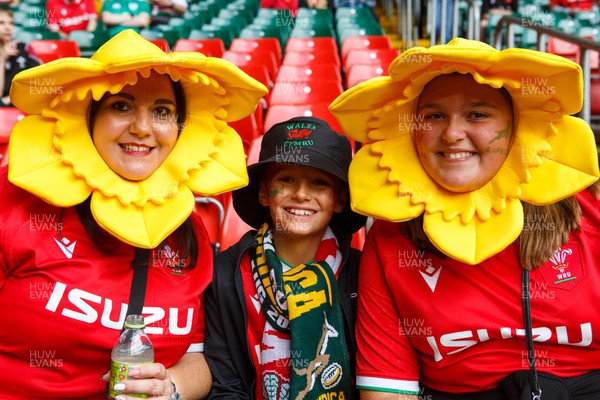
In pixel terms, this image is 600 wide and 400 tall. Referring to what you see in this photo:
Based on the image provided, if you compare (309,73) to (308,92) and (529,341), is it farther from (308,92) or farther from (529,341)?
(529,341)

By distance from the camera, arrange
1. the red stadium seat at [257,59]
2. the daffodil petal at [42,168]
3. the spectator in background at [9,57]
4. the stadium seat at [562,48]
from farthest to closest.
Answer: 1. the stadium seat at [562,48]
2. the red stadium seat at [257,59]
3. the spectator in background at [9,57]
4. the daffodil petal at [42,168]

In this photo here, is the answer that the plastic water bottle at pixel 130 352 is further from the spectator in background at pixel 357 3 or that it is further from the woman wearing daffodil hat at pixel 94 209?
the spectator in background at pixel 357 3

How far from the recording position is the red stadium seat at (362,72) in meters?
5.02

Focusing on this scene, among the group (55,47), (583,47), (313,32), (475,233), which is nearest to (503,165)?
(475,233)

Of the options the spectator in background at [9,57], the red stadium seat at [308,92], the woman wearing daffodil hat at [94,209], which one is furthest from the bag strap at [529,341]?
the spectator in background at [9,57]

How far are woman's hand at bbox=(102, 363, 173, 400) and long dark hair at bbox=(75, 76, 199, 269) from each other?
34cm

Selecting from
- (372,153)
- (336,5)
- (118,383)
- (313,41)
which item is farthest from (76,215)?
(336,5)

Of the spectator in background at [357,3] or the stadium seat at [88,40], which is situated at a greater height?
the stadium seat at [88,40]

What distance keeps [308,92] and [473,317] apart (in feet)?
8.78

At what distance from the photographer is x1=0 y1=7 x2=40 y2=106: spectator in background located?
448 cm

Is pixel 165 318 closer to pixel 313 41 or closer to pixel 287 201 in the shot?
pixel 287 201

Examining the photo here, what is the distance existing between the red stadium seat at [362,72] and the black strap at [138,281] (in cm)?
335

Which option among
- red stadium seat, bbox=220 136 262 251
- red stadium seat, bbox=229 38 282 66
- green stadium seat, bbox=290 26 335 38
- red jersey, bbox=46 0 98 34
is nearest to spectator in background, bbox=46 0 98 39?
red jersey, bbox=46 0 98 34

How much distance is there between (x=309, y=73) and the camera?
16.8 feet
